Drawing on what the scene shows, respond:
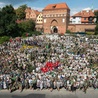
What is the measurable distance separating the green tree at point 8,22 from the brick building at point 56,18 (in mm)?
27447

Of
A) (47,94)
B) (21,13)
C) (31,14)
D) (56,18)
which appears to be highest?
(21,13)

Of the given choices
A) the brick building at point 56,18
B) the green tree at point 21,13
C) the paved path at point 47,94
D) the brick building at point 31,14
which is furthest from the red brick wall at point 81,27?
the paved path at point 47,94

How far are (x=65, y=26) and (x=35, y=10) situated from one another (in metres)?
30.6

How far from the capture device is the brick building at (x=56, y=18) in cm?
7712

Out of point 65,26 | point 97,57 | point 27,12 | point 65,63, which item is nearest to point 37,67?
point 65,63

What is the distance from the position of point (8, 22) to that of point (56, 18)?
30860mm

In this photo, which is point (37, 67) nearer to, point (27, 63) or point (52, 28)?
point (27, 63)

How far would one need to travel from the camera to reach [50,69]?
76.0 ft

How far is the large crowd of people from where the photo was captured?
19.3 meters

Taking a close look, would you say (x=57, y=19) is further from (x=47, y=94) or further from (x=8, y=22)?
(x=47, y=94)

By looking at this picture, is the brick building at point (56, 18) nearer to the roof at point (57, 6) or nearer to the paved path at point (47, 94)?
the roof at point (57, 6)

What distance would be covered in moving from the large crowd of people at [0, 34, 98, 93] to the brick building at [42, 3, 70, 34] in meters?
44.2

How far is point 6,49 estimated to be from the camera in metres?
31.2

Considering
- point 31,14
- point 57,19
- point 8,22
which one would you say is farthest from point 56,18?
point 8,22
